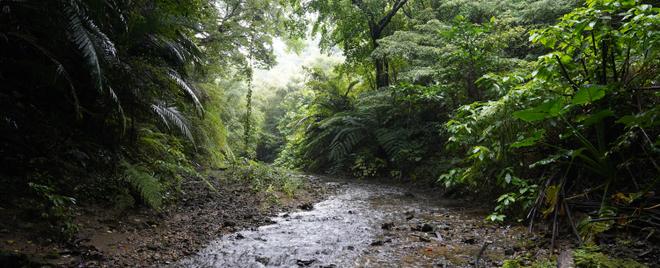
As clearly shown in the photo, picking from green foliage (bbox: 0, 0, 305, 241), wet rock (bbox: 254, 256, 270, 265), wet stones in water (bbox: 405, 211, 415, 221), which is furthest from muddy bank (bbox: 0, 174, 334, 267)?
wet stones in water (bbox: 405, 211, 415, 221)

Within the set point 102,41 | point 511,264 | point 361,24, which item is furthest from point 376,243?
point 361,24

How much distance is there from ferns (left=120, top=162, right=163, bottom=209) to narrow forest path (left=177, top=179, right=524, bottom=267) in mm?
746

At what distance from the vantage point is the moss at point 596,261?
2.14m

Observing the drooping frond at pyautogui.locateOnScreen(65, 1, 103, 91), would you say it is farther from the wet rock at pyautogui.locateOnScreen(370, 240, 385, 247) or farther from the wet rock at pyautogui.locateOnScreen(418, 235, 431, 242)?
the wet rock at pyautogui.locateOnScreen(418, 235, 431, 242)

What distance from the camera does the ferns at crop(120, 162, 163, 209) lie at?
346cm

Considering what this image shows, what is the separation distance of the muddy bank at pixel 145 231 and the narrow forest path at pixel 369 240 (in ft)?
0.85

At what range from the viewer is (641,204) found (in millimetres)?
2518

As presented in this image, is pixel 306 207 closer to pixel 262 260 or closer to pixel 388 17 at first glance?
pixel 262 260

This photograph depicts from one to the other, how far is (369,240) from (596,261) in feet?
5.74

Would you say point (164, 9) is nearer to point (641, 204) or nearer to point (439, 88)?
point (439, 88)

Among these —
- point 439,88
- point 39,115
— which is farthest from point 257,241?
point 439,88

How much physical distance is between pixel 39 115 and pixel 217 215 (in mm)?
2087

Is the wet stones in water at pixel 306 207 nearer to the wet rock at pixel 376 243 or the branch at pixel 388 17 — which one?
the wet rock at pixel 376 243

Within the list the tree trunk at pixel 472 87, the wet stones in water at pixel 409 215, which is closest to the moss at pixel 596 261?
the wet stones in water at pixel 409 215
